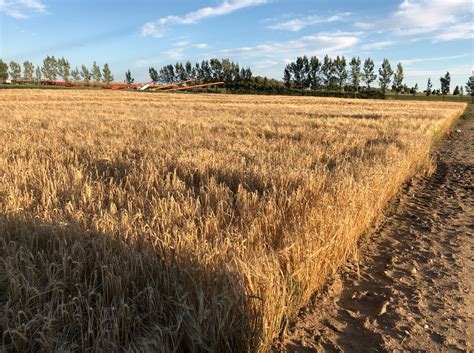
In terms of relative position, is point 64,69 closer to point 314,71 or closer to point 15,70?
point 15,70

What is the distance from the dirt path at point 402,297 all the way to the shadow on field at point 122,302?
633mm

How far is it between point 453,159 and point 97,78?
130 metres

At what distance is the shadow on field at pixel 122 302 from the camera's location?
1.86 m

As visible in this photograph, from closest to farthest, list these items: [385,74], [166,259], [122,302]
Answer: [122,302], [166,259], [385,74]

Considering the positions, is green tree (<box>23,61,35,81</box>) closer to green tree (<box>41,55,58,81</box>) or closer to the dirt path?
green tree (<box>41,55,58,81</box>)

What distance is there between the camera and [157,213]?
3.04m

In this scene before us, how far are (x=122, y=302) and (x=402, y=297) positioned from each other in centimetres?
230

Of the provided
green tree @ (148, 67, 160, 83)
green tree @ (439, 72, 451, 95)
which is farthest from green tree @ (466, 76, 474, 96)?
green tree @ (148, 67, 160, 83)

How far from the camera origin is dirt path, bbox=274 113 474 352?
250 centimetres

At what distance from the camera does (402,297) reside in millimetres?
3084

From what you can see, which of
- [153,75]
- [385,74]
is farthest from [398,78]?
[153,75]

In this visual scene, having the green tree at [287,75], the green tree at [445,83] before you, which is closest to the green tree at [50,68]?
the green tree at [287,75]

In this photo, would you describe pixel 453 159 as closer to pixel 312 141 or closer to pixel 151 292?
pixel 312 141

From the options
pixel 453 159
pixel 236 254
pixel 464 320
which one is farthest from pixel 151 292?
pixel 453 159
